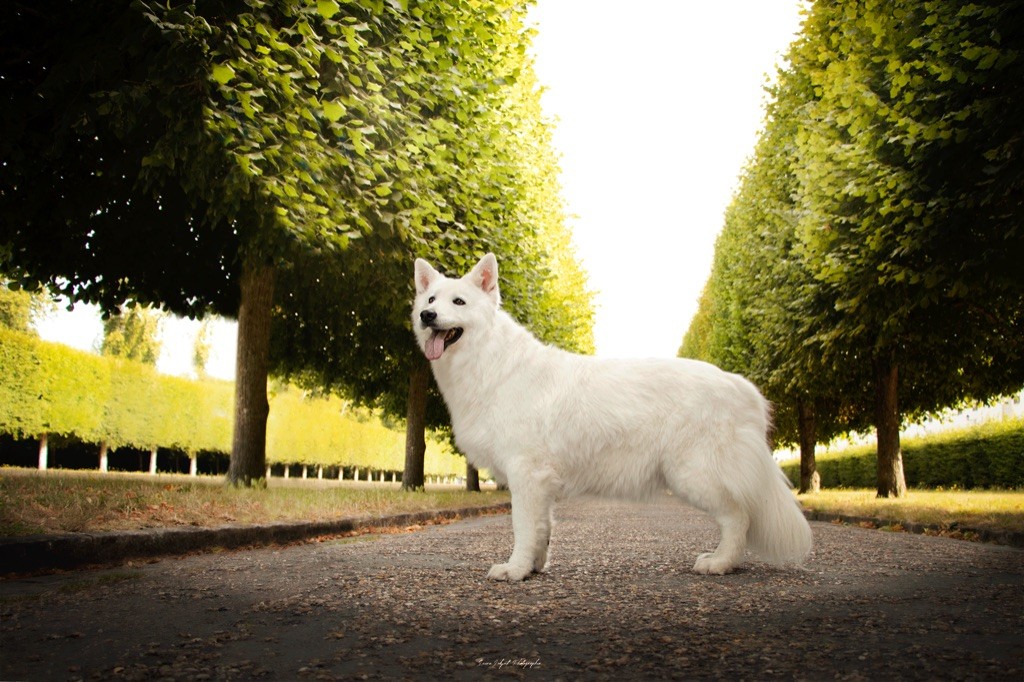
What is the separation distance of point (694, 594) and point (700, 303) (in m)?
61.5

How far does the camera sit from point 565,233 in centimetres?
3344

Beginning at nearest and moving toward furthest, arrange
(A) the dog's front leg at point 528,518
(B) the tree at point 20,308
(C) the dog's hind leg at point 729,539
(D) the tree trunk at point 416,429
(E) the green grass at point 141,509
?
(A) the dog's front leg at point 528,518, (C) the dog's hind leg at point 729,539, (E) the green grass at point 141,509, (D) the tree trunk at point 416,429, (B) the tree at point 20,308

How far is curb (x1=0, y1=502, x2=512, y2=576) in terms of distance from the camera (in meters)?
6.42

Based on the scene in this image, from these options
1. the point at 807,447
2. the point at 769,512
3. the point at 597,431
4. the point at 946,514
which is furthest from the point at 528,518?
the point at 807,447

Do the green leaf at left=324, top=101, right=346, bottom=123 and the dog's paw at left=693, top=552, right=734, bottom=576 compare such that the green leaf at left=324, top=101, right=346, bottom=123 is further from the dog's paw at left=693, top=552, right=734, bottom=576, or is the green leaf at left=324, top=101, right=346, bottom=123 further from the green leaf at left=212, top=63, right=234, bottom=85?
the dog's paw at left=693, top=552, right=734, bottom=576

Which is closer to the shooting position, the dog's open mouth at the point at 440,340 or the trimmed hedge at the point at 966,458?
the dog's open mouth at the point at 440,340

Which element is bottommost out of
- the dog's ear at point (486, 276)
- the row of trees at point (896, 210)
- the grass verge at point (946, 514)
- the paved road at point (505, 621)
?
the grass verge at point (946, 514)

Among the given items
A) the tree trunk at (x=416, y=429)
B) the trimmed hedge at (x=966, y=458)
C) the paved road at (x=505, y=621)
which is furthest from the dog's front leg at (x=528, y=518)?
the trimmed hedge at (x=966, y=458)

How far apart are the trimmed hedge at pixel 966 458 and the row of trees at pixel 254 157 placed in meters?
17.0

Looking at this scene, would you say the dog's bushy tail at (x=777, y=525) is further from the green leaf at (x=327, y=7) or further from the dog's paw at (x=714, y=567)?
the green leaf at (x=327, y=7)

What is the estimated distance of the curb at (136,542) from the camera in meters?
6.42

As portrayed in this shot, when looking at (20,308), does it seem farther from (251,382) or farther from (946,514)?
(946,514)

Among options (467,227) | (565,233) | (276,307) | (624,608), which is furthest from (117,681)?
(565,233)

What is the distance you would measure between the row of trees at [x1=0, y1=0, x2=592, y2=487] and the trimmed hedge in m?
17.0
